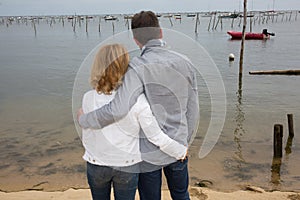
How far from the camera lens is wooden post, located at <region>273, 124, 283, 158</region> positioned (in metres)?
6.22

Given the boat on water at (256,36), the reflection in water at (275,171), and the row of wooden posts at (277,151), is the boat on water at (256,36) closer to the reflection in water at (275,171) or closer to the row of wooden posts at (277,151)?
the row of wooden posts at (277,151)

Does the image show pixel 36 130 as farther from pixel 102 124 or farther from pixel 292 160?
pixel 102 124

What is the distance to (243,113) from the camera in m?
10.1

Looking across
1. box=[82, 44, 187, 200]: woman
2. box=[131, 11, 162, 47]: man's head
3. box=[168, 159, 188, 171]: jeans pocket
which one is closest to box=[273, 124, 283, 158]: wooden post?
box=[168, 159, 188, 171]: jeans pocket

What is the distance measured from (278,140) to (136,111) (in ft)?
17.4

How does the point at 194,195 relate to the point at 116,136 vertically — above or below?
below

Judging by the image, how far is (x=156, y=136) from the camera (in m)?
2.12

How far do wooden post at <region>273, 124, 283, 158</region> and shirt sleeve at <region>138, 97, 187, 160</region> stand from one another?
450 cm

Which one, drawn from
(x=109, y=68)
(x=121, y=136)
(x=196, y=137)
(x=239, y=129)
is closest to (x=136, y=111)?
(x=121, y=136)

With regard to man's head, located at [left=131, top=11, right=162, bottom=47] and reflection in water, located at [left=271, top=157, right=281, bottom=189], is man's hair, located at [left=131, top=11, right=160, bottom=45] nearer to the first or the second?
man's head, located at [left=131, top=11, right=162, bottom=47]

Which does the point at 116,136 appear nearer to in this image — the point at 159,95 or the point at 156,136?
the point at 156,136

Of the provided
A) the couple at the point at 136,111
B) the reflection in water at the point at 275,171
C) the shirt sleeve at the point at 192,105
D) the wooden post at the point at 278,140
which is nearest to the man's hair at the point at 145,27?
the couple at the point at 136,111

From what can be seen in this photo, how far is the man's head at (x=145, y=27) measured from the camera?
2.06m

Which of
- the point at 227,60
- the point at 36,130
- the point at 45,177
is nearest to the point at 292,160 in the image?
the point at 45,177
